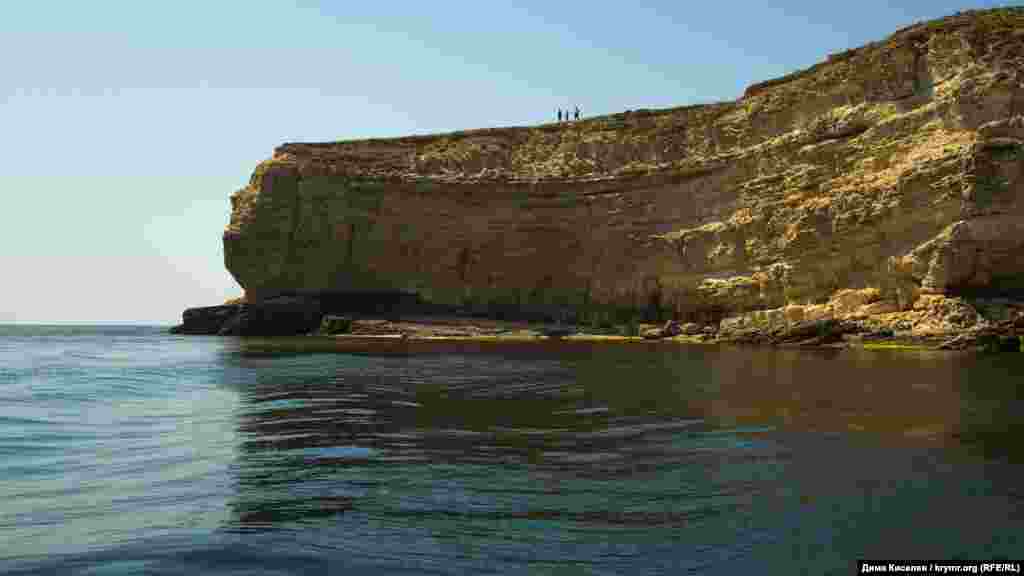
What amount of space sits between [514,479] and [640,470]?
1.52m

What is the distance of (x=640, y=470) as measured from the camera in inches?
330

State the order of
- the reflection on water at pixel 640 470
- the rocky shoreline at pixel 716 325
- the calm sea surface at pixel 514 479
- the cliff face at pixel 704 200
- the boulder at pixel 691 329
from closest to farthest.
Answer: the calm sea surface at pixel 514 479, the reflection on water at pixel 640 470, the rocky shoreline at pixel 716 325, the cliff face at pixel 704 200, the boulder at pixel 691 329

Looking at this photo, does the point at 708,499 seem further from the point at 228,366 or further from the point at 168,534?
the point at 228,366

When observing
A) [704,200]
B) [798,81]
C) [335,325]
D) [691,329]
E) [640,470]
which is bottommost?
[640,470]

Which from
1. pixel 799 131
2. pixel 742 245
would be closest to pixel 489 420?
pixel 742 245

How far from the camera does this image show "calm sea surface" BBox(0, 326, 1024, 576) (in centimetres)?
548

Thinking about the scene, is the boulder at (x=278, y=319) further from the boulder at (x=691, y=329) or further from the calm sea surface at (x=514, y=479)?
the calm sea surface at (x=514, y=479)

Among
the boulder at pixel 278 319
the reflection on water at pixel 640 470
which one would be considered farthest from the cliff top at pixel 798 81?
the reflection on water at pixel 640 470

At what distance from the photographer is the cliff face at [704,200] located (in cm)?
3562

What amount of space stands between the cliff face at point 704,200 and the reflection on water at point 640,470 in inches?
820

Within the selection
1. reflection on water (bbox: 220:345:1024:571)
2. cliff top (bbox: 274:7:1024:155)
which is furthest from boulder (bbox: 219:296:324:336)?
reflection on water (bbox: 220:345:1024:571)

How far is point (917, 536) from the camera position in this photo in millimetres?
5754

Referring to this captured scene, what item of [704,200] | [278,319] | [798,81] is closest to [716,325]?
[704,200]

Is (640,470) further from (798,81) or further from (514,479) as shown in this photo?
(798,81)
